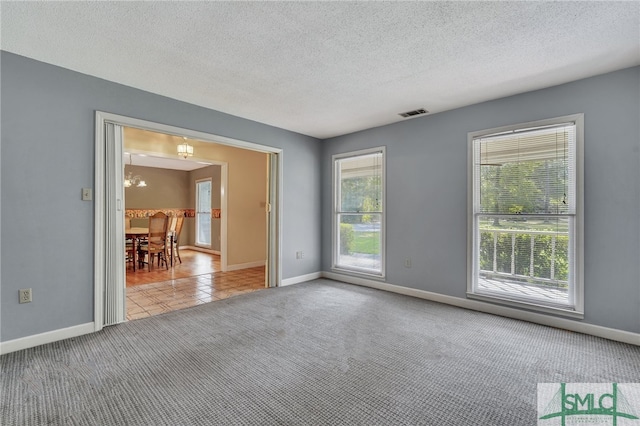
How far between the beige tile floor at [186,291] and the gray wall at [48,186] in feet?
2.61

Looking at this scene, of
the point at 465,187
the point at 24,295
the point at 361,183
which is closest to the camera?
the point at 24,295

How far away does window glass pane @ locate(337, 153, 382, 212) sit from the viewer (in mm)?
4617

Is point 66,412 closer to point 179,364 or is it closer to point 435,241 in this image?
point 179,364

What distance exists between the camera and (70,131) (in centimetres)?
271

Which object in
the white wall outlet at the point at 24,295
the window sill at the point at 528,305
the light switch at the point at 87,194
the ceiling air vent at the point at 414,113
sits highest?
the ceiling air vent at the point at 414,113

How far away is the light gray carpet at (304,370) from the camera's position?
1.70 meters

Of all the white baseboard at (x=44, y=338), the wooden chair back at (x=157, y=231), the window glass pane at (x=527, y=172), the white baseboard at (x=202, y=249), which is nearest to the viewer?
the white baseboard at (x=44, y=338)

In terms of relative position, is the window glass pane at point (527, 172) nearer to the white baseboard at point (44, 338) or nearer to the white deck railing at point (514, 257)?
the white deck railing at point (514, 257)

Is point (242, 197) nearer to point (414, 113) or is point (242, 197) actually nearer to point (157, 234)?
point (157, 234)

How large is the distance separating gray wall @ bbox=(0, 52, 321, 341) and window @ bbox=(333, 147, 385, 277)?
301 cm

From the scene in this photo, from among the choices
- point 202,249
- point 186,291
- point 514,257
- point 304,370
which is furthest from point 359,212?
point 202,249

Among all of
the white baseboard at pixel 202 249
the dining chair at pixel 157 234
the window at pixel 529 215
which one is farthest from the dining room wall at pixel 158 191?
the window at pixel 529 215

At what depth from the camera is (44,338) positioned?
2564 millimetres

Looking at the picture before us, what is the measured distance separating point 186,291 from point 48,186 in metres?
2.26
